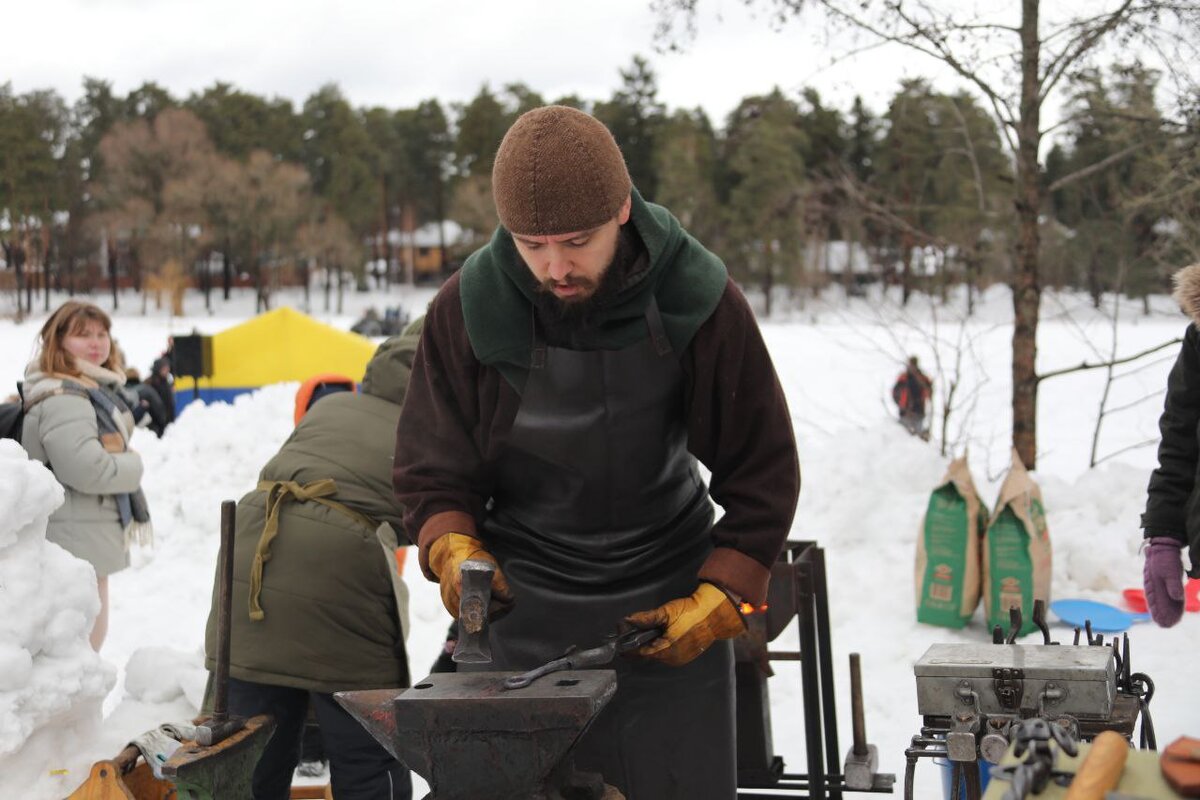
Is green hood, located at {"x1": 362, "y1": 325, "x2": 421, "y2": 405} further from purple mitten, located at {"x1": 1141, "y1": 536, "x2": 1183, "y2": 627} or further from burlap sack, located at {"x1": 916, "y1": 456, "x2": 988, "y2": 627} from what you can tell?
burlap sack, located at {"x1": 916, "y1": 456, "x2": 988, "y2": 627}

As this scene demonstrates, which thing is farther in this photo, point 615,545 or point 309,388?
point 309,388

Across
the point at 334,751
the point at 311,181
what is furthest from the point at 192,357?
the point at 311,181

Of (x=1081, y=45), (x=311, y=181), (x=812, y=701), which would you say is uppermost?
(x=311, y=181)

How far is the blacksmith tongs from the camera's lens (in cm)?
198

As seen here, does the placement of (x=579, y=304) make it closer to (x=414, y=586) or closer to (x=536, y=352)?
(x=536, y=352)

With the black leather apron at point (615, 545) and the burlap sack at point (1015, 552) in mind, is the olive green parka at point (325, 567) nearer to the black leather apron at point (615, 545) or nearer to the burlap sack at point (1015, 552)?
the black leather apron at point (615, 545)

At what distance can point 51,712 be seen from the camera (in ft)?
9.51

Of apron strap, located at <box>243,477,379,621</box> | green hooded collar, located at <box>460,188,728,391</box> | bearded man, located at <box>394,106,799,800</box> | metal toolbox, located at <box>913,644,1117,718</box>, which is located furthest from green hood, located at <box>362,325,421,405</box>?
metal toolbox, located at <box>913,644,1117,718</box>

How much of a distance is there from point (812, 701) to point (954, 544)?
220 centimetres

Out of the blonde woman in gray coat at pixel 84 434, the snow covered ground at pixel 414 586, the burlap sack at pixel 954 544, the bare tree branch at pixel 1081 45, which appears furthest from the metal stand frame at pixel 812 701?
the bare tree branch at pixel 1081 45

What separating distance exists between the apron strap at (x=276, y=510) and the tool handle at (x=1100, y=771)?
2221 millimetres

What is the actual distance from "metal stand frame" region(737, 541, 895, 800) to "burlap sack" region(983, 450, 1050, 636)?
66.5 inches

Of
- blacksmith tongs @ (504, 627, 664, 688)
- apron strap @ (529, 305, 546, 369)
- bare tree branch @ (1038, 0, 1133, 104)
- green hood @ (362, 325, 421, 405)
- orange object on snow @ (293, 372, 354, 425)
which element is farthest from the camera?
bare tree branch @ (1038, 0, 1133, 104)

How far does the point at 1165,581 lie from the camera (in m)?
3.52
